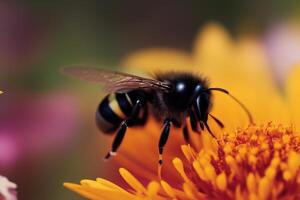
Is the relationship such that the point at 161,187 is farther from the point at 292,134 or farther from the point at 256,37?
the point at 256,37

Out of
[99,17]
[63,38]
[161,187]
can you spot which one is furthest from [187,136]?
[99,17]

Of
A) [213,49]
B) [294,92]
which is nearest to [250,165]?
[294,92]

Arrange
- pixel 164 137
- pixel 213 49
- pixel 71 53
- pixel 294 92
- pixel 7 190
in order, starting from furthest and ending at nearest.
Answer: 1. pixel 71 53
2. pixel 213 49
3. pixel 294 92
4. pixel 164 137
5. pixel 7 190

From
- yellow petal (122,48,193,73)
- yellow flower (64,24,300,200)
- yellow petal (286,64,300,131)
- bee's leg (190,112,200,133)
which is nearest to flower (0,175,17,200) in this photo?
yellow flower (64,24,300,200)

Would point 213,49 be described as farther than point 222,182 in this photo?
Yes

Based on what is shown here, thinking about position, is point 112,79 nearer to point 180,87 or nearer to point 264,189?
point 180,87

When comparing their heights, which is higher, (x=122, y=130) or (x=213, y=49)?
(x=213, y=49)

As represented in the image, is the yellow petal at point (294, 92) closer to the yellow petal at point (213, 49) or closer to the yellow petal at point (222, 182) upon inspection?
the yellow petal at point (213, 49)

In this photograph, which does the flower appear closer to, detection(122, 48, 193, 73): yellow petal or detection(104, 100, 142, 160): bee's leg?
detection(104, 100, 142, 160): bee's leg
